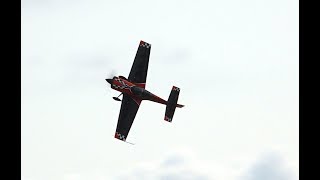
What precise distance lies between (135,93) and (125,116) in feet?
12.0

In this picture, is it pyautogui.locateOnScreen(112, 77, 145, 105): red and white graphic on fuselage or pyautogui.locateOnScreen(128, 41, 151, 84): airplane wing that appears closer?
pyautogui.locateOnScreen(112, 77, 145, 105): red and white graphic on fuselage

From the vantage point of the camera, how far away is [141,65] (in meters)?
57.7

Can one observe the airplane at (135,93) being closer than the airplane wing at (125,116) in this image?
Yes

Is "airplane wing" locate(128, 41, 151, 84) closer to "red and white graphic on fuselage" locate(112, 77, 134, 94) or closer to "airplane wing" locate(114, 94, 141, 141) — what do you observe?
"red and white graphic on fuselage" locate(112, 77, 134, 94)

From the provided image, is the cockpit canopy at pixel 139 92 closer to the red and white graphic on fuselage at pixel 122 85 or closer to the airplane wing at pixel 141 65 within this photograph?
the red and white graphic on fuselage at pixel 122 85

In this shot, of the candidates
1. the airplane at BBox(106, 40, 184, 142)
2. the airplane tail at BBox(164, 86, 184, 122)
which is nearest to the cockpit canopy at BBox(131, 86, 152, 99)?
the airplane at BBox(106, 40, 184, 142)

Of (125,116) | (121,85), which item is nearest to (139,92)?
(121,85)

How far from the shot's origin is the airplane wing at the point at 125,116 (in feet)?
191

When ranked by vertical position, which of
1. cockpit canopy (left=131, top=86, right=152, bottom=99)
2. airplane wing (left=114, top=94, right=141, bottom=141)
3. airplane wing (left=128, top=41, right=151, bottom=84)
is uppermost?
airplane wing (left=128, top=41, right=151, bottom=84)

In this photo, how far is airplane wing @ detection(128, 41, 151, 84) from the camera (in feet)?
189

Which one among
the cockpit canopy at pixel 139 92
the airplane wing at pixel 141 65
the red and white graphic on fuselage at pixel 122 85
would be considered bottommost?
the cockpit canopy at pixel 139 92

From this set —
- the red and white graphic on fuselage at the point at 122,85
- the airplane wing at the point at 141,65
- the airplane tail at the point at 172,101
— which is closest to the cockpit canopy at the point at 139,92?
the red and white graphic on fuselage at the point at 122,85

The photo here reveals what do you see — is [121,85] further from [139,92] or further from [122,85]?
[139,92]
